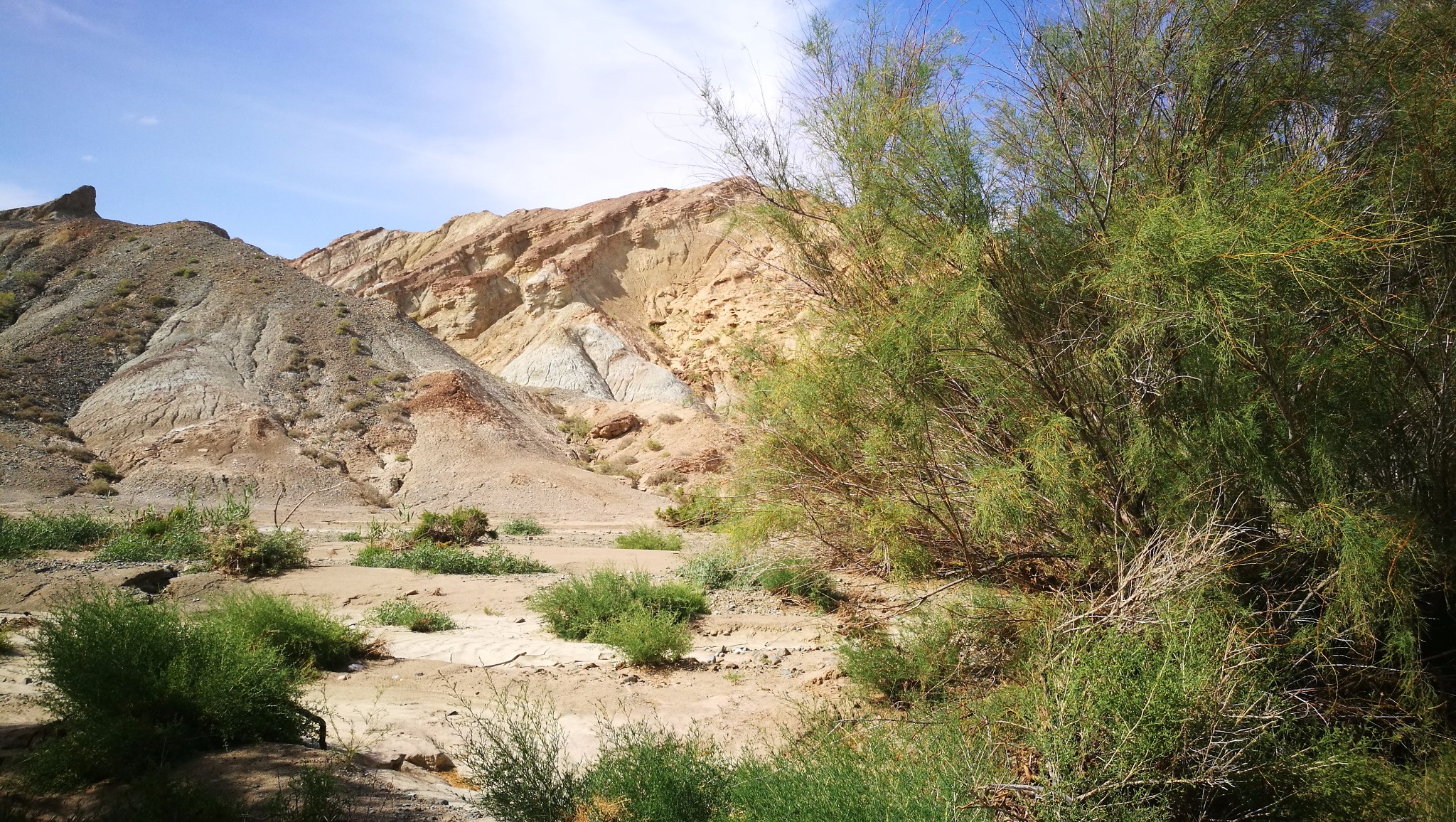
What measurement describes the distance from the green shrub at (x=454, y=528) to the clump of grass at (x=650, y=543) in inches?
129

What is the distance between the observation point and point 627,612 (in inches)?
349

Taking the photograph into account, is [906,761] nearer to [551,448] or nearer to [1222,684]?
[1222,684]

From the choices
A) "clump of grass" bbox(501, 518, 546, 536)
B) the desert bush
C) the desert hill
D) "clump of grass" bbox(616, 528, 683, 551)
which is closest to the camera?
"clump of grass" bbox(616, 528, 683, 551)

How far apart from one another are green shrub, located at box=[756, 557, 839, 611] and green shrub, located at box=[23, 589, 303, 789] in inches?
163

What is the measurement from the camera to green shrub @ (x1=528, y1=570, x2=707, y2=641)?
29.9 ft

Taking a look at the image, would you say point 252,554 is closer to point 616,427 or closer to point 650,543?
point 650,543

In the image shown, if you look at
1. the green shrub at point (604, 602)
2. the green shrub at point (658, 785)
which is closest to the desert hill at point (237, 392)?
the green shrub at point (604, 602)

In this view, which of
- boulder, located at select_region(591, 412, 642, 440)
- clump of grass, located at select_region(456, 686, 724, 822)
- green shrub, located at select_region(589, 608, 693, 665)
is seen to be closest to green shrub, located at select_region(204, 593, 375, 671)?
green shrub, located at select_region(589, 608, 693, 665)

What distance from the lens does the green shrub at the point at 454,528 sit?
55.6 feet

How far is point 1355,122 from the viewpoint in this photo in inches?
214

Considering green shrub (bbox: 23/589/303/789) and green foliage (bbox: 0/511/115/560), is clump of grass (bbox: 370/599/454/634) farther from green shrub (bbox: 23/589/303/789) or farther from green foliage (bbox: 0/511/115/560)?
green foliage (bbox: 0/511/115/560)

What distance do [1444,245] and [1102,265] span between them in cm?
177

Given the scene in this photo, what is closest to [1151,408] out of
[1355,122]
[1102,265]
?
[1102,265]

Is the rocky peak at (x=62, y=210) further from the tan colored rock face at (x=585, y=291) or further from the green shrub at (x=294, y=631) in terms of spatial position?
the green shrub at (x=294, y=631)
